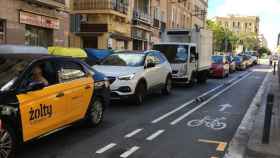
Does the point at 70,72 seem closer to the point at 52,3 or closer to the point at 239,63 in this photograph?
the point at 52,3

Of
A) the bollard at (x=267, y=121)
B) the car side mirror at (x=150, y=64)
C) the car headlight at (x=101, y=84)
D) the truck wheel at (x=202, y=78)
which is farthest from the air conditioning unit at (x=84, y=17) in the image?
the bollard at (x=267, y=121)

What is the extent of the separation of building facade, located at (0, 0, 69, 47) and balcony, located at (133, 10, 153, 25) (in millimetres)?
12590

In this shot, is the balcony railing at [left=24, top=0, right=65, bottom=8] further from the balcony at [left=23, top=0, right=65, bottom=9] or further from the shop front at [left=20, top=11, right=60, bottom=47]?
the shop front at [left=20, top=11, right=60, bottom=47]

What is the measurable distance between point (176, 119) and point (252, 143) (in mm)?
3073

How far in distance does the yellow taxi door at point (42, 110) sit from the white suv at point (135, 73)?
4531mm

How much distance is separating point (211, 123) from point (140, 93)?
126 inches

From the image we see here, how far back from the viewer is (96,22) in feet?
103

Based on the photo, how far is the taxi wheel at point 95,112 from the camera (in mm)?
8164

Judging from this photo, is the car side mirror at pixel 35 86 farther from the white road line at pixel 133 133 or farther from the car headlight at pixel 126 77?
the car headlight at pixel 126 77

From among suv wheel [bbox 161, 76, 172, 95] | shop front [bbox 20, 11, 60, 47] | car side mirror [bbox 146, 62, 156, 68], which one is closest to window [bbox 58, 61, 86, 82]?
car side mirror [bbox 146, 62, 156, 68]

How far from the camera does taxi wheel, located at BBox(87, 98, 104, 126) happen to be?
8164 mm

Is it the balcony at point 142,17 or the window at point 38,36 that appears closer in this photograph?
the window at point 38,36

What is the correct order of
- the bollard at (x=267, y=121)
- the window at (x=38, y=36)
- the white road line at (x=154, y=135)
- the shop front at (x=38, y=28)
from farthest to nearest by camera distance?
the window at (x=38, y=36)
the shop front at (x=38, y=28)
the white road line at (x=154, y=135)
the bollard at (x=267, y=121)

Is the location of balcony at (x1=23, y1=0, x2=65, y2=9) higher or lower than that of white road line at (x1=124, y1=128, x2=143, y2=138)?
higher
